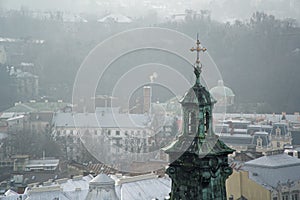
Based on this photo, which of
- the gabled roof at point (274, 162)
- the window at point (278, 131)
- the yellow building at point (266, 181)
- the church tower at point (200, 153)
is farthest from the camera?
the window at point (278, 131)

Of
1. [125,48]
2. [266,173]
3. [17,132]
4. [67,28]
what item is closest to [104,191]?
[266,173]

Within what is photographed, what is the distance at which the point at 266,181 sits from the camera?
16.8 m

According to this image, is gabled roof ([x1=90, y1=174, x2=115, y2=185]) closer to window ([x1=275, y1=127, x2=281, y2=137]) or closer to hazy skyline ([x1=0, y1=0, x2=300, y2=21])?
window ([x1=275, y1=127, x2=281, y2=137])

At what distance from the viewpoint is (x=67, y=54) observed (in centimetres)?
5338

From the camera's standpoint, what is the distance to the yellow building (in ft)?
54.0

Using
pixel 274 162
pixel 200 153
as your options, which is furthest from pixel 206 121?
pixel 274 162

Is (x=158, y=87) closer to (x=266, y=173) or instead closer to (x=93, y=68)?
(x=93, y=68)

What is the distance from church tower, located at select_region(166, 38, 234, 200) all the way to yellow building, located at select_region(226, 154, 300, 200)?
415 inches

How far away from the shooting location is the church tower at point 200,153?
5.36 m

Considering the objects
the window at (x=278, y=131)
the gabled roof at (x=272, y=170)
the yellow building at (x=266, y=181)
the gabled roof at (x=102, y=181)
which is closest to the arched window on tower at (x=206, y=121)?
the gabled roof at (x=102, y=181)

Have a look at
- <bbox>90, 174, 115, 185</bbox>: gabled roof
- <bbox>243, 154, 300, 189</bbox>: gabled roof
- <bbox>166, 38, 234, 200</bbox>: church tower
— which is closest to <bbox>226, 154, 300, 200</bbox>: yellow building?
<bbox>243, 154, 300, 189</bbox>: gabled roof

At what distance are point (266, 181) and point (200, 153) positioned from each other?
11860mm

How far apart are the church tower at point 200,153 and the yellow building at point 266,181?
10553 millimetres

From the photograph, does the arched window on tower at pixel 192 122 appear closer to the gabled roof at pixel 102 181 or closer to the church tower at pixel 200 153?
the church tower at pixel 200 153
